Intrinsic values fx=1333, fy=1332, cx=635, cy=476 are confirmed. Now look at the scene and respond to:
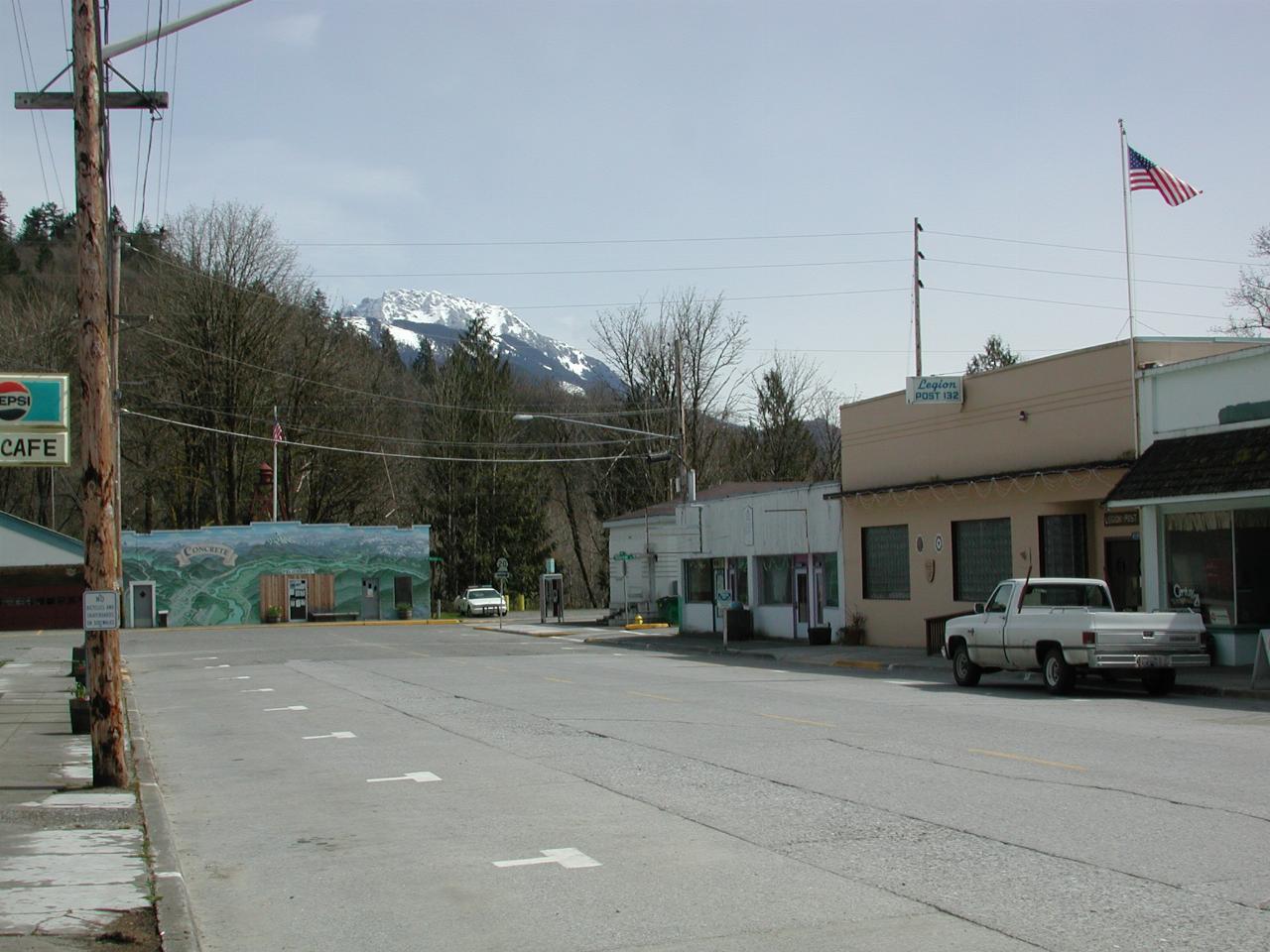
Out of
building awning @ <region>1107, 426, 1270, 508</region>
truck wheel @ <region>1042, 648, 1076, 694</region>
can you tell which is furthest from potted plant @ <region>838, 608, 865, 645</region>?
truck wheel @ <region>1042, 648, 1076, 694</region>

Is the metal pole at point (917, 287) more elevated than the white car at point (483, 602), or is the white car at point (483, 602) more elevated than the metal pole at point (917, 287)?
the metal pole at point (917, 287)

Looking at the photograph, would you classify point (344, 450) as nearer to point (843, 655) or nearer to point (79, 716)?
point (843, 655)

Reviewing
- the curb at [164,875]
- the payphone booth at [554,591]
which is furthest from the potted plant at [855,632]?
the payphone booth at [554,591]

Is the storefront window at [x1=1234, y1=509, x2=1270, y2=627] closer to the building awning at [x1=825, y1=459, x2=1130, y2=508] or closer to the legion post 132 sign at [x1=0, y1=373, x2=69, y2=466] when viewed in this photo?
the building awning at [x1=825, y1=459, x2=1130, y2=508]

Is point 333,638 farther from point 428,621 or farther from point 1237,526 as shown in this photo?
point 1237,526

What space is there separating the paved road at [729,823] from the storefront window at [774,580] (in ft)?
65.4

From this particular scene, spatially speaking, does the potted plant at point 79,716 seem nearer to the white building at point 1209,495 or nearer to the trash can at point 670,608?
the white building at point 1209,495

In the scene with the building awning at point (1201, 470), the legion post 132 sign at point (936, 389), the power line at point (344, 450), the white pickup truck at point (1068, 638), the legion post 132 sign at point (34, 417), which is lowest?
the white pickup truck at point (1068, 638)

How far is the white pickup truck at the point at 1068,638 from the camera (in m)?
20.2

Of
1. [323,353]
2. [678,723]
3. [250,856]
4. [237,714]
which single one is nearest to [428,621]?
[323,353]

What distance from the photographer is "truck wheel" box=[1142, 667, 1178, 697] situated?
2084cm

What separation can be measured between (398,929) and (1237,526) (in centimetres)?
2082

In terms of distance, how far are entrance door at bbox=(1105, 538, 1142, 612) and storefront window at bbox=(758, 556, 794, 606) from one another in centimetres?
1405

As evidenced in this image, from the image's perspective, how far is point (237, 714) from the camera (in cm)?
2080
